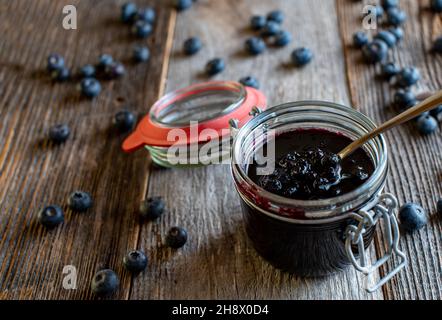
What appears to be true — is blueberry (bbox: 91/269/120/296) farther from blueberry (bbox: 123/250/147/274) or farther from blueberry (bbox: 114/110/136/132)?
blueberry (bbox: 114/110/136/132)

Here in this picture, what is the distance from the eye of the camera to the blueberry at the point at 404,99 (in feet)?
5.77

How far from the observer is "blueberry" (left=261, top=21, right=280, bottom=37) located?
2111mm

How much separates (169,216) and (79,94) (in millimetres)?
709

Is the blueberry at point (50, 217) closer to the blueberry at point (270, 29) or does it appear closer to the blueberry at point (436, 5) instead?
the blueberry at point (270, 29)

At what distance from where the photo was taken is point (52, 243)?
1.53 m

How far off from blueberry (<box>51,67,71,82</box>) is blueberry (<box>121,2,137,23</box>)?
14.6 inches

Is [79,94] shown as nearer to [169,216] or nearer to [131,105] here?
[131,105]

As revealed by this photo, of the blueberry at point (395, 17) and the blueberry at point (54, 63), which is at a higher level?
the blueberry at point (395, 17)

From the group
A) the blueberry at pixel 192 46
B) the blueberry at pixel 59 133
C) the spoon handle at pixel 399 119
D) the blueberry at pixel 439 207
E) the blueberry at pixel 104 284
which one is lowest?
the blueberry at pixel 104 284

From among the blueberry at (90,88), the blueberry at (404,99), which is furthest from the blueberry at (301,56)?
the blueberry at (90,88)

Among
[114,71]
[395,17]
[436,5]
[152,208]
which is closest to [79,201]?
[152,208]

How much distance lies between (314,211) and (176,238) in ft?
Answer: 1.52

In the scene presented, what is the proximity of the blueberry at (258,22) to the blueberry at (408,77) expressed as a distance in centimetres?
59
